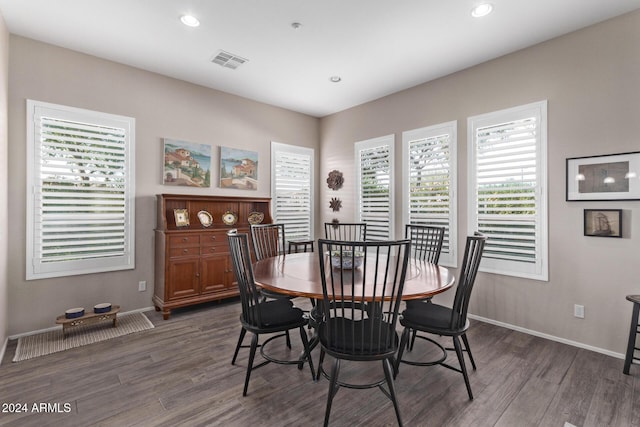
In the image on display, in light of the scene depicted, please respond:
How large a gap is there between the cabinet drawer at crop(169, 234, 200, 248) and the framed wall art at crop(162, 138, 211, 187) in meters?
0.82

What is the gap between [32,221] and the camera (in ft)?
10.5

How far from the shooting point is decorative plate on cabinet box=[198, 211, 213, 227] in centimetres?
415

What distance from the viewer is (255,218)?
15.3 feet

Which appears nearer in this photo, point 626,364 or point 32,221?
point 626,364

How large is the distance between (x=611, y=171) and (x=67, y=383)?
4887 millimetres

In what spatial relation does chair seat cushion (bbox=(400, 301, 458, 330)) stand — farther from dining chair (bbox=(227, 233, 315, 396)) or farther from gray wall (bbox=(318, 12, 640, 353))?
gray wall (bbox=(318, 12, 640, 353))

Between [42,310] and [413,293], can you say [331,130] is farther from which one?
[42,310]

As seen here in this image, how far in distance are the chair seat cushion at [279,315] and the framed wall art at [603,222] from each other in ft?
9.30

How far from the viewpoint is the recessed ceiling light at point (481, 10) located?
263cm

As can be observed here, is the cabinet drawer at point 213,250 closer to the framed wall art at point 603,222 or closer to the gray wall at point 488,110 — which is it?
the gray wall at point 488,110

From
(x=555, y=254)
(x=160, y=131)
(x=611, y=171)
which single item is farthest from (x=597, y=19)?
(x=160, y=131)

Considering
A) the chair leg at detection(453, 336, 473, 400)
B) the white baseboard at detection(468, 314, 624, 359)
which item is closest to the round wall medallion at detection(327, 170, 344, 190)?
the white baseboard at detection(468, 314, 624, 359)

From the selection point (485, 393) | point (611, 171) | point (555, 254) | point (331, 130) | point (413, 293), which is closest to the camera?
point (413, 293)

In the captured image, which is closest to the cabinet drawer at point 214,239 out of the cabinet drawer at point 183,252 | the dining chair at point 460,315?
the cabinet drawer at point 183,252
